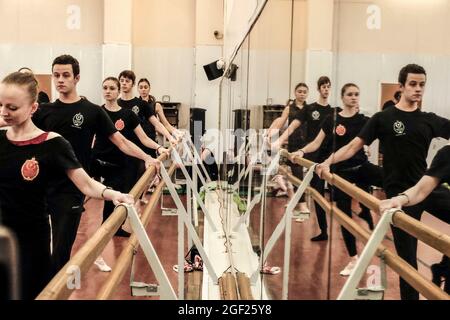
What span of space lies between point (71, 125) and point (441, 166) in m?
2.63

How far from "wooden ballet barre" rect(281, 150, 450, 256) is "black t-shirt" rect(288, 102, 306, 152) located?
0.38 meters

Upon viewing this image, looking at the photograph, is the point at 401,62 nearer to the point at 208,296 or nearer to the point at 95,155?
the point at 208,296

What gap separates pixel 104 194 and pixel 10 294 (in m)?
1.26

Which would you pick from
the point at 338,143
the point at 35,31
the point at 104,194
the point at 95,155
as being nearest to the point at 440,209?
the point at 338,143

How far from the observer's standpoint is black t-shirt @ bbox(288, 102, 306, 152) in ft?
6.51

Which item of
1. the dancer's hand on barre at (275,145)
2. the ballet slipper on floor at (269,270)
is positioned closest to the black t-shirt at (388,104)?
the dancer's hand on barre at (275,145)

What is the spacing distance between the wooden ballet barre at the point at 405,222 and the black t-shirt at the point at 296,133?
38 centimetres

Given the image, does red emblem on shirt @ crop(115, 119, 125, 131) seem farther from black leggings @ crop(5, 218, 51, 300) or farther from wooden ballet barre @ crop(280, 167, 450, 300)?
wooden ballet barre @ crop(280, 167, 450, 300)

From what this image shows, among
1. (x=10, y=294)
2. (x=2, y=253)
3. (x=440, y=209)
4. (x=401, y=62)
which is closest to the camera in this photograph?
(x=2, y=253)

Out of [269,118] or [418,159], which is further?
[269,118]

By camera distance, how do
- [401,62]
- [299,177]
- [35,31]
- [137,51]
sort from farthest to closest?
[137,51], [35,31], [299,177], [401,62]

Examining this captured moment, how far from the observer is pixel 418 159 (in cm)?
116

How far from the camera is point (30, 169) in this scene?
2027 mm

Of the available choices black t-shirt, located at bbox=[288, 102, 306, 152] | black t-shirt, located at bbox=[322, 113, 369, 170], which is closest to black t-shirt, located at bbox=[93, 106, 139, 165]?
black t-shirt, located at bbox=[288, 102, 306, 152]
